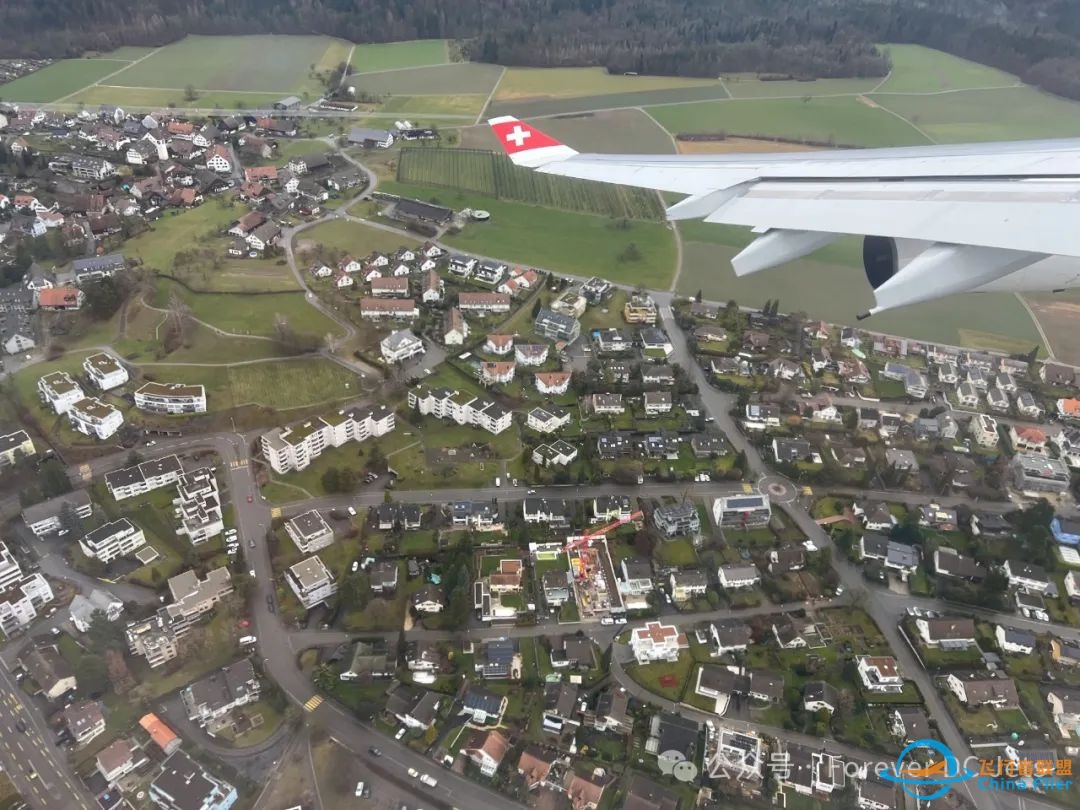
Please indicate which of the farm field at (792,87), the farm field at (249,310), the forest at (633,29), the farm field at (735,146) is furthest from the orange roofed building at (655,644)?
the forest at (633,29)

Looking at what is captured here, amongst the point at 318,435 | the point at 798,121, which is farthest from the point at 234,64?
the point at 318,435

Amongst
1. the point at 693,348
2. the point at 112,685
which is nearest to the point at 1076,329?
the point at 693,348

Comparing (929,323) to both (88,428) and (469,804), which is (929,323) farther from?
(88,428)

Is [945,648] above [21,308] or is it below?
below

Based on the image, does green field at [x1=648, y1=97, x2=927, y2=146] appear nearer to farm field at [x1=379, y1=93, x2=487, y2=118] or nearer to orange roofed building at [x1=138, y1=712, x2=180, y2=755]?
farm field at [x1=379, y1=93, x2=487, y2=118]

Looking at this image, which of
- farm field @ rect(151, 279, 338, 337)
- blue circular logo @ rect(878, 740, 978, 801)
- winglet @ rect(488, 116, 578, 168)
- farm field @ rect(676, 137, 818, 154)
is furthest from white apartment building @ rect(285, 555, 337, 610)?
farm field @ rect(676, 137, 818, 154)

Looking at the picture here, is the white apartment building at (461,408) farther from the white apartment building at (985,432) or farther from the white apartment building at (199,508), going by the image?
the white apartment building at (985,432)
